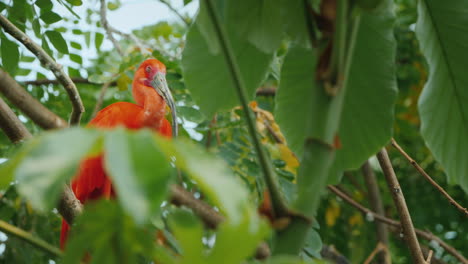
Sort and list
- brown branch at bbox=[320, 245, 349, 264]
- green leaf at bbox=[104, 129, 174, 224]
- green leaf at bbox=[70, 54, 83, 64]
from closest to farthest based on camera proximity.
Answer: green leaf at bbox=[104, 129, 174, 224] → green leaf at bbox=[70, 54, 83, 64] → brown branch at bbox=[320, 245, 349, 264]

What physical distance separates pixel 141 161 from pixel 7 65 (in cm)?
136

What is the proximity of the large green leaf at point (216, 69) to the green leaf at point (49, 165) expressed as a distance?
0.66 m

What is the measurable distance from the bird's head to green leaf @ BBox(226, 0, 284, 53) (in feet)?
5.10

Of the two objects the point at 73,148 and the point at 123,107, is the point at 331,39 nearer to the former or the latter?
the point at 73,148

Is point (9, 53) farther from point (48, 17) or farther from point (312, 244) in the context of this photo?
point (312, 244)

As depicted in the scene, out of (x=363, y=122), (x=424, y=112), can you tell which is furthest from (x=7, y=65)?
(x=424, y=112)

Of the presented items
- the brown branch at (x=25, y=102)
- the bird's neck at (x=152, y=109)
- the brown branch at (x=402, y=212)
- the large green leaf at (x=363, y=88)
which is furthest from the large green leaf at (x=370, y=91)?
the bird's neck at (x=152, y=109)

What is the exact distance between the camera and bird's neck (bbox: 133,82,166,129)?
279 cm

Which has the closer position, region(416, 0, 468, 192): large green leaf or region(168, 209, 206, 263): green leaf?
region(168, 209, 206, 263): green leaf

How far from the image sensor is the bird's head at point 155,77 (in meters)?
2.72

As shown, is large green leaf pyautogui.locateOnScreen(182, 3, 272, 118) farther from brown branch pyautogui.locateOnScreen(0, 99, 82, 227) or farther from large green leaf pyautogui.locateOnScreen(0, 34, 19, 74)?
large green leaf pyautogui.locateOnScreen(0, 34, 19, 74)

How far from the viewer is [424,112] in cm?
122

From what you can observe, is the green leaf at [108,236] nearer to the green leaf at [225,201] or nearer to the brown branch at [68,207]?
the green leaf at [225,201]

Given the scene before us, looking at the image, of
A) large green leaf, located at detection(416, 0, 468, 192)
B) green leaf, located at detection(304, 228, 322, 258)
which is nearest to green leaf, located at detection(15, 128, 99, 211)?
large green leaf, located at detection(416, 0, 468, 192)
